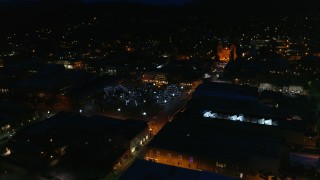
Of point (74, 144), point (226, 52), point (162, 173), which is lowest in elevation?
point (74, 144)

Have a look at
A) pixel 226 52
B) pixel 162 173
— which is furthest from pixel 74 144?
pixel 226 52

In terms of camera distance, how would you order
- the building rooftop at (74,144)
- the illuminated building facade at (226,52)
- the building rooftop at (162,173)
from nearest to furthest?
the building rooftop at (162,173) < the building rooftop at (74,144) < the illuminated building facade at (226,52)

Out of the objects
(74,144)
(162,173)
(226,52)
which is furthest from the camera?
(226,52)

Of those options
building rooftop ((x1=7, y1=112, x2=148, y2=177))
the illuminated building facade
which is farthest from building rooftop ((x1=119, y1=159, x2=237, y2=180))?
the illuminated building facade

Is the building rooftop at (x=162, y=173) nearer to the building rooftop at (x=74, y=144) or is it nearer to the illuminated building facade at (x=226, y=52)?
the building rooftop at (x=74, y=144)

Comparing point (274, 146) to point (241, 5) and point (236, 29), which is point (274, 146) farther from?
point (241, 5)

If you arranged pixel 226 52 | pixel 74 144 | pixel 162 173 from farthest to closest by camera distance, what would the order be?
1. pixel 226 52
2. pixel 74 144
3. pixel 162 173

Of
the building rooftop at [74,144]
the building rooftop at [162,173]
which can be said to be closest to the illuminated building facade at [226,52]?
the building rooftop at [74,144]

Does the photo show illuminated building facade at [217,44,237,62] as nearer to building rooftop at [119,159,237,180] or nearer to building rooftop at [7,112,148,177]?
building rooftop at [7,112,148,177]

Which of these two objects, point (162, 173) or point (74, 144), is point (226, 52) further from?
point (162, 173)

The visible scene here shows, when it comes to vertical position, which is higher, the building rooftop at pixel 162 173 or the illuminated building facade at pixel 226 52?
the illuminated building facade at pixel 226 52

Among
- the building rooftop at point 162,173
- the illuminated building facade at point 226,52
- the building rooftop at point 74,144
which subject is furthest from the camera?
the illuminated building facade at point 226,52
